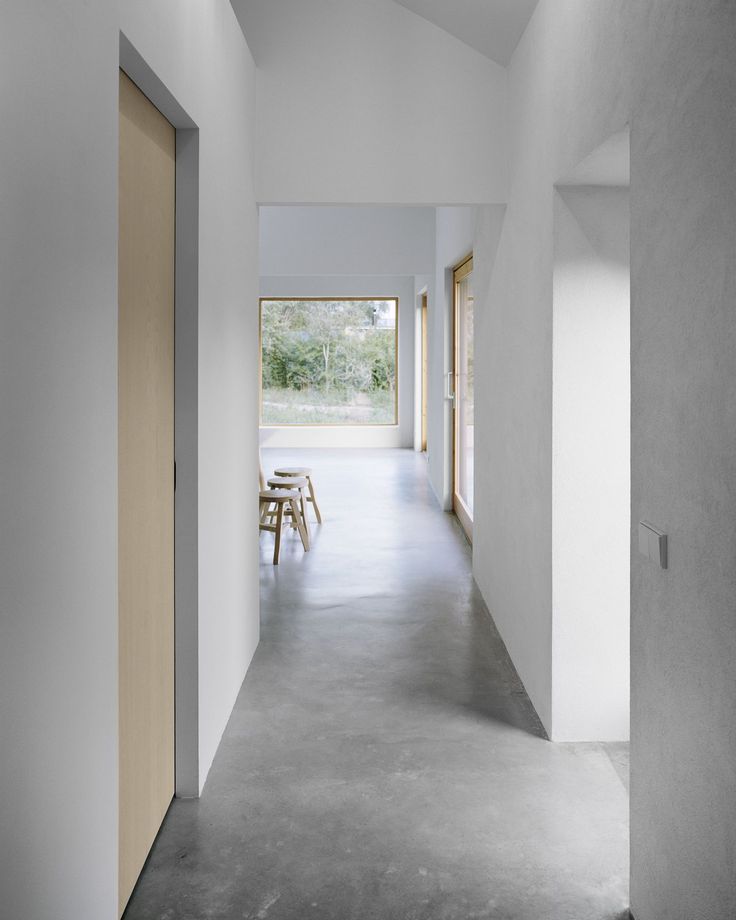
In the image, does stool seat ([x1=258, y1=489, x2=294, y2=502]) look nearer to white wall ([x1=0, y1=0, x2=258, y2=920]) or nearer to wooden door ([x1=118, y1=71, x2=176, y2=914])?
wooden door ([x1=118, y1=71, x2=176, y2=914])

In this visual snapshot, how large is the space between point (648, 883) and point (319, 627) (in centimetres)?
265

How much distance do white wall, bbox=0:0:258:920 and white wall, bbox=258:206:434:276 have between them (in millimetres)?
7804

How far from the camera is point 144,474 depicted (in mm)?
2283

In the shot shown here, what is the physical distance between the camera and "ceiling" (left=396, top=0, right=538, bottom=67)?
3451 millimetres

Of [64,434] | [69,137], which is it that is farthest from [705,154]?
[64,434]

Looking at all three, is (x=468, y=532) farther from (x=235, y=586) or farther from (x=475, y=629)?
(x=235, y=586)

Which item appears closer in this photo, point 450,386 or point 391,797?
point 391,797

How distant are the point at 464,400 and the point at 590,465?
4.20 metres

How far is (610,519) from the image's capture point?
3051 mm

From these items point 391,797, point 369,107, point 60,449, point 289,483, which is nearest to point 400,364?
point 289,483

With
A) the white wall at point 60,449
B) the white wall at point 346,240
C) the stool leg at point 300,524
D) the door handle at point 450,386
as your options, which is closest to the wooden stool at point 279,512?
the stool leg at point 300,524

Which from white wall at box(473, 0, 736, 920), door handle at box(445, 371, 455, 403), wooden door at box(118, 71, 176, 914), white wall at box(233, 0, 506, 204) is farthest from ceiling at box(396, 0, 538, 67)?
door handle at box(445, 371, 455, 403)

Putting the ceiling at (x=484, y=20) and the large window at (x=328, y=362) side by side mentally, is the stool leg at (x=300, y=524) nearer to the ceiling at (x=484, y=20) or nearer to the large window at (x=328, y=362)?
the ceiling at (x=484, y=20)

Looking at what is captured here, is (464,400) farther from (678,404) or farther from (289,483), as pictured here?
(678,404)
